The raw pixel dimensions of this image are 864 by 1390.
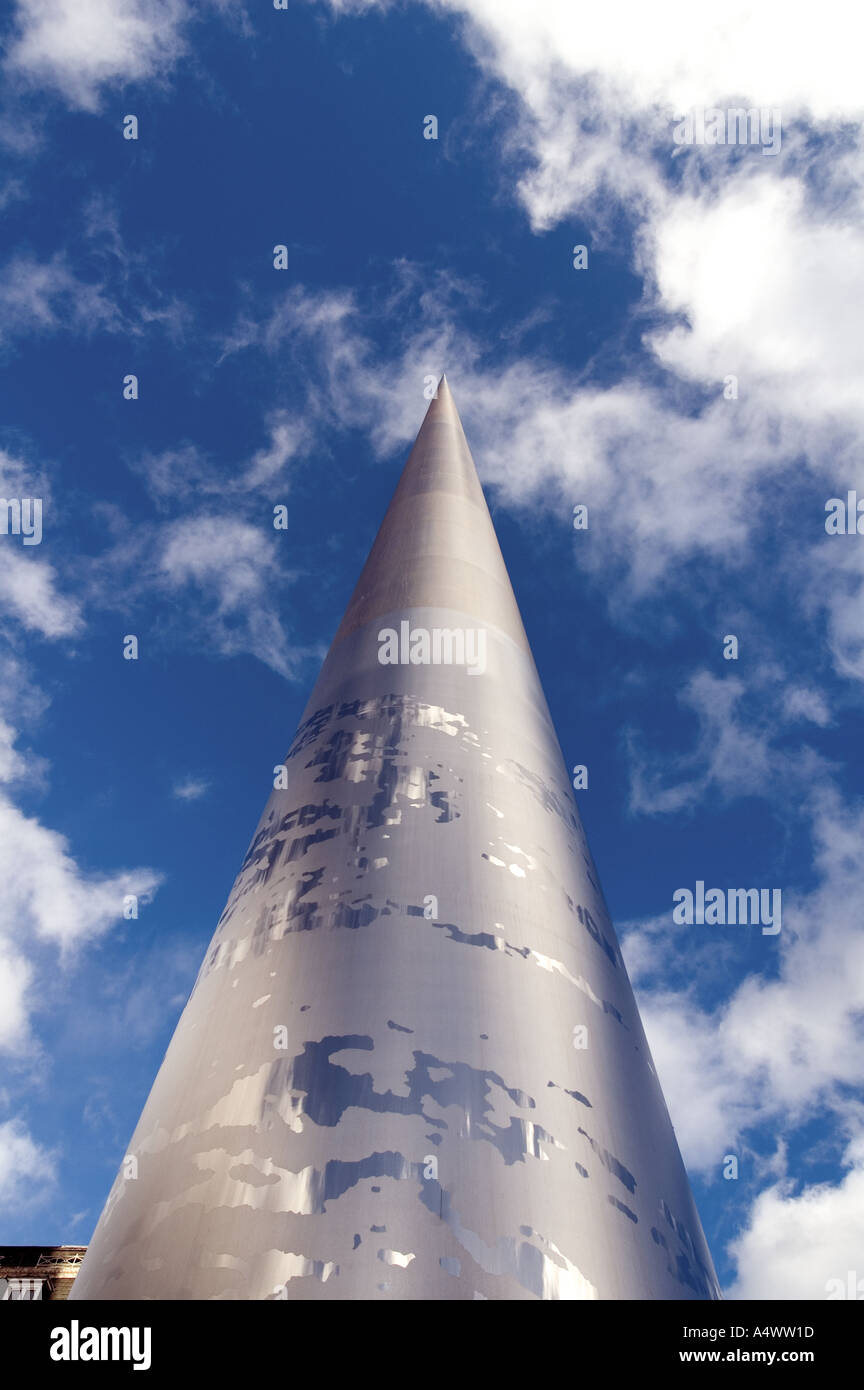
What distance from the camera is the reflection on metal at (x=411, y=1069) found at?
3.85 metres

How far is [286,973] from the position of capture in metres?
5.06

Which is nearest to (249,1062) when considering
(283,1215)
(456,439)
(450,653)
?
(283,1215)

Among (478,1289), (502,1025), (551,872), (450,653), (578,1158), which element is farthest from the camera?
(450,653)

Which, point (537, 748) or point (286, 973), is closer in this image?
point (286, 973)

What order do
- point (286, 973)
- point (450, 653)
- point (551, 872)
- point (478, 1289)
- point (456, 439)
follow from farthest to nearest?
point (456, 439) → point (450, 653) → point (551, 872) → point (286, 973) → point (478, 1289)

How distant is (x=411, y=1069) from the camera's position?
14.4 feet

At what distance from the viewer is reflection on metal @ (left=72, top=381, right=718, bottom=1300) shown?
12.6 feet

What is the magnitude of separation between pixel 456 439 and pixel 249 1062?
1154cm

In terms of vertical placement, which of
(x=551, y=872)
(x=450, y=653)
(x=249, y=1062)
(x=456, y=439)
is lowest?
(x=249, y=1062)

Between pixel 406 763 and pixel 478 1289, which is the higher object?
pixel 406 763

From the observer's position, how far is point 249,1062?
4.62m
